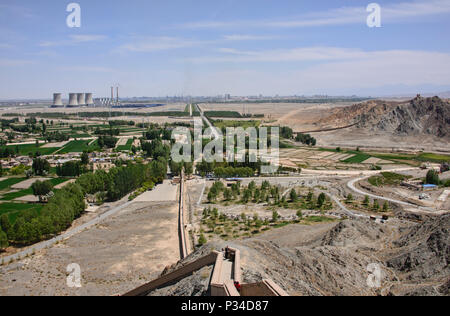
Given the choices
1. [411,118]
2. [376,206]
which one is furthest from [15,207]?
[411,118]

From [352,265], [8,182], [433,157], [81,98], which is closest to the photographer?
[352,265]

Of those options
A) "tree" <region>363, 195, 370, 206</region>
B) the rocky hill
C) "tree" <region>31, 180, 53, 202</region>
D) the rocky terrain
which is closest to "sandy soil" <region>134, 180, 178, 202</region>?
"tree" <region>31, 180, 53, 202</region>

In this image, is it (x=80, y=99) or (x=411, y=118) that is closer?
(x=411, y=118)

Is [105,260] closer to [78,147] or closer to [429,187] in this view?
[429,187]

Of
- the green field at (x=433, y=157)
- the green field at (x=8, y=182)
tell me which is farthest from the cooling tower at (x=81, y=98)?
the green field at (x=433, y=157)

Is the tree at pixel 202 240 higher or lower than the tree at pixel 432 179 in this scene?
lower

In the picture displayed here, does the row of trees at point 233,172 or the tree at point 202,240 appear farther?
Result: the row of trees at point 233,172

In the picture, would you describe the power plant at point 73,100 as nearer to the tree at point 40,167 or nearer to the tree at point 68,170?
the tree at point 40,167
